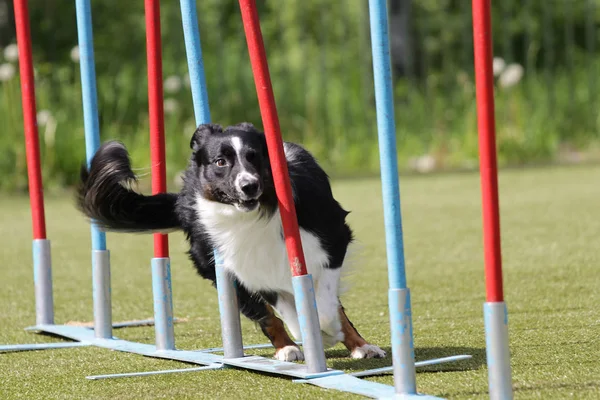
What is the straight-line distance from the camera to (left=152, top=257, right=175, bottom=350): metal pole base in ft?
10.8

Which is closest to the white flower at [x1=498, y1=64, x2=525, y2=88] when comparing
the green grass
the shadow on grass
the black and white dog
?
the green grass

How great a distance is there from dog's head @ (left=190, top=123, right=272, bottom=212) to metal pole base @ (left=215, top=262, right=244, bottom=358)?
0.21 metres

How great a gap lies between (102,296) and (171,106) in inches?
307

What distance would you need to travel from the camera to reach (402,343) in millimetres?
2334

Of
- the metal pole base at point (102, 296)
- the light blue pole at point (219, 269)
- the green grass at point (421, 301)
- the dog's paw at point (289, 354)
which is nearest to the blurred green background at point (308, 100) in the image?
the green grass at point (421, 301)

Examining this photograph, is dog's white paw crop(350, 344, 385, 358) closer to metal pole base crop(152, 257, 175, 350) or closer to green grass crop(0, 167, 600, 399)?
green grass crop(0, 167, 600, 399)

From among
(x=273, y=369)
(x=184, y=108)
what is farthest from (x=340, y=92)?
(x=273, y=369)

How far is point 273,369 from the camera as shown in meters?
2.82

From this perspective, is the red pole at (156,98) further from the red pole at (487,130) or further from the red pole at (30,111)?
the red pole at (487,130)

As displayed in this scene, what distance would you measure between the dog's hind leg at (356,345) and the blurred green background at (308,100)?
707 cm

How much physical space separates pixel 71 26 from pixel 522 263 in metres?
9.78

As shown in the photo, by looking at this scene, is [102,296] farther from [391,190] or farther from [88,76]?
[391,190]

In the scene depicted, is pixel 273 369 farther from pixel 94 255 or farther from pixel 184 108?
pixel 184 108

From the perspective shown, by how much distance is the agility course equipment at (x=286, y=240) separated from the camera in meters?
2.10
